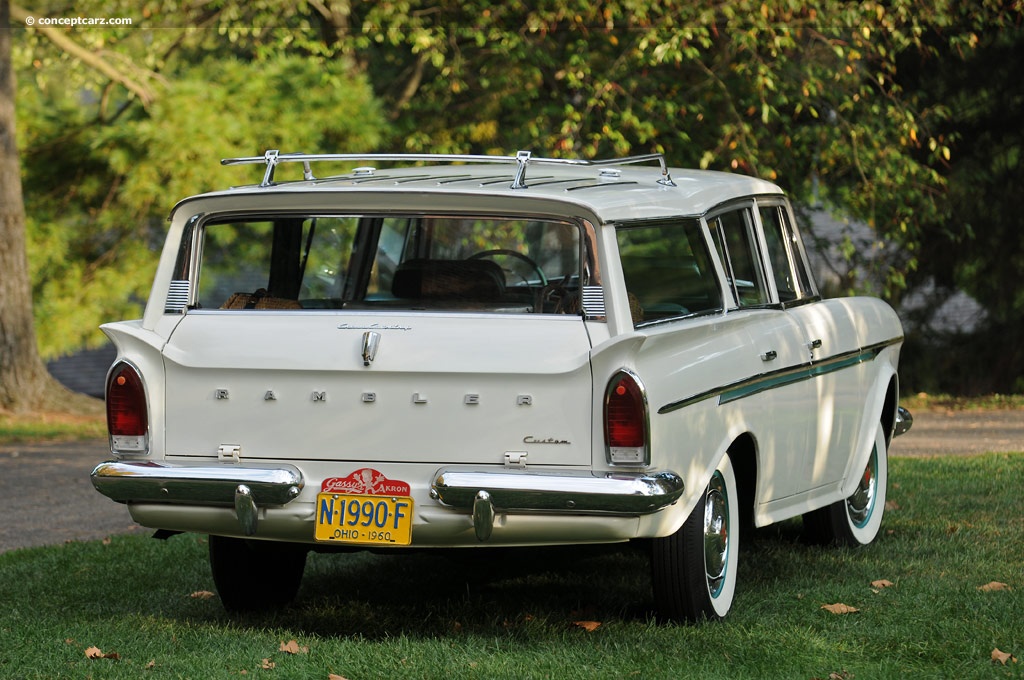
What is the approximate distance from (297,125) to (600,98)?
3.52 m

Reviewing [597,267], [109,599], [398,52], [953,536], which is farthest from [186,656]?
[398,52]

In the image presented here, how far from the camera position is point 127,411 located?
215 inches

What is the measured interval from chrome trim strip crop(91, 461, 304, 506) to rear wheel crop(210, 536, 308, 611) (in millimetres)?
630

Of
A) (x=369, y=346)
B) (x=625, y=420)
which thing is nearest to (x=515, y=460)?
(x=625, y=420)

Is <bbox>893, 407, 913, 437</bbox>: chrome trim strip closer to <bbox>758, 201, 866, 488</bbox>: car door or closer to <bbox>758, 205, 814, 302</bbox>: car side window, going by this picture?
<bbox>758, 201, 866, 488</bbox>: car door

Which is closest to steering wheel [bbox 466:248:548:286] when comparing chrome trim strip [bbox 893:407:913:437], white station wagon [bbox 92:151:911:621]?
white station wagon [bbox 92:151:911:621]

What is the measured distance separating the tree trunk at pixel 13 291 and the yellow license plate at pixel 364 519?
33.9 ft

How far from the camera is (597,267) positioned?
5.26 meters

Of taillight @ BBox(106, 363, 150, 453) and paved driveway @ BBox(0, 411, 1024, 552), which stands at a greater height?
taillight @ BBox(106, 363, 150, 453)

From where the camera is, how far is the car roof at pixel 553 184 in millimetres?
5445

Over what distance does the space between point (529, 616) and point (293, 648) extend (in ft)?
3.24

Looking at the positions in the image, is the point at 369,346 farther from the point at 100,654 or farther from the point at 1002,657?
the point at 1002,657

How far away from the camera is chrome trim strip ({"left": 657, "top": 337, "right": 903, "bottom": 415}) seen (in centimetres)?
539

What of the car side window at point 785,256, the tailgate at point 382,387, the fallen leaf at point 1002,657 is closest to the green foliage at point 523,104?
the car side window at point 785,256
